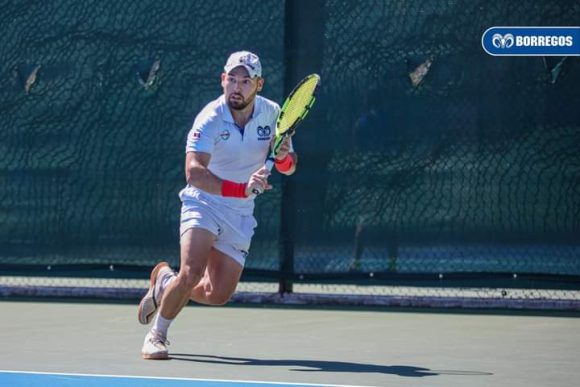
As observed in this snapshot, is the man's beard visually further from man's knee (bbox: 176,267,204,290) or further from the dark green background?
the dark green background

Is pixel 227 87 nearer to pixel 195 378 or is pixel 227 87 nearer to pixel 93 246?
pixel 195 378

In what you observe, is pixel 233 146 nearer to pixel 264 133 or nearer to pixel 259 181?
pixel 264 133

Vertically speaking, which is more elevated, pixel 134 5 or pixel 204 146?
pixel 134 5

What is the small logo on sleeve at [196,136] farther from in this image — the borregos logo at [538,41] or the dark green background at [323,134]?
the borregos logo at [538,41]

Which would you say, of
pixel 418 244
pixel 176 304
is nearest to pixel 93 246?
pixel 418 244

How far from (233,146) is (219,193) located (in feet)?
0.95

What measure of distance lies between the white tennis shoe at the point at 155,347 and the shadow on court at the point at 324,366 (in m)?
0.12

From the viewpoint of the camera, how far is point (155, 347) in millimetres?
7254

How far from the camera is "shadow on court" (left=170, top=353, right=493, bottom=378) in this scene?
6.91 meters

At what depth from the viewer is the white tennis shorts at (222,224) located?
7.45m

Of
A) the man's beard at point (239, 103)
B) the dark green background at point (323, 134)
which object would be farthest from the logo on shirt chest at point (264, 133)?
the dark green background at point (323, 134)

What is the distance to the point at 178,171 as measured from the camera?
10203 millimetres

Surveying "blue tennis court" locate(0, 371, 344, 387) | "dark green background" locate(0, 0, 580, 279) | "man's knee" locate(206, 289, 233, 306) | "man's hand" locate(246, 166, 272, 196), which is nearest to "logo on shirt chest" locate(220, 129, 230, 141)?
"man's hand" locate(246, 166, 272, 196)

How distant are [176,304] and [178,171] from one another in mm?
2949
